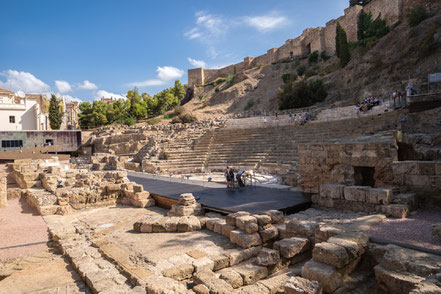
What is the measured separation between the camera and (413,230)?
16.1 ft

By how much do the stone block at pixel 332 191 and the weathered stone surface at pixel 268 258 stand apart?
3272 mm

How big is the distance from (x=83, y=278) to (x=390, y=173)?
756 cm

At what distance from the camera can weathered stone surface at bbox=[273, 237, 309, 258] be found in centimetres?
488

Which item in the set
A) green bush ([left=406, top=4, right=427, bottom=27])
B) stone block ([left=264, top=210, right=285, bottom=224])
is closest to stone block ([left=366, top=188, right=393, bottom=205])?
stone block ([left=264, top=210, right=285, bottom=224])

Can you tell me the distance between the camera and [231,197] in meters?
9.28

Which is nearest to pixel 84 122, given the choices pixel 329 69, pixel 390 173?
pixel 329 69

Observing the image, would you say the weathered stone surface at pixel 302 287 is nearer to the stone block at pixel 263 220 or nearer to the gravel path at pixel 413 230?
the gravel path at pixel 413 230

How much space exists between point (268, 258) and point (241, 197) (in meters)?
4.46

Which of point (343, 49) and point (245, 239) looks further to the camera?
point (343, 49)

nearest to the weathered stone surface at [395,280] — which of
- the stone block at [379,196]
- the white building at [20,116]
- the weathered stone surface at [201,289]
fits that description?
the weathered stone surface at [201,289]

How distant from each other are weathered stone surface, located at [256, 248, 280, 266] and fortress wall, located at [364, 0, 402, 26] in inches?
1402

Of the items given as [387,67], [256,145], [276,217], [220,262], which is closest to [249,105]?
[387,67]

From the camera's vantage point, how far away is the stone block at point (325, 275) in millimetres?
3682

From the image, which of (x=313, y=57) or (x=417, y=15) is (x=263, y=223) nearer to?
(x=417, y=15)
